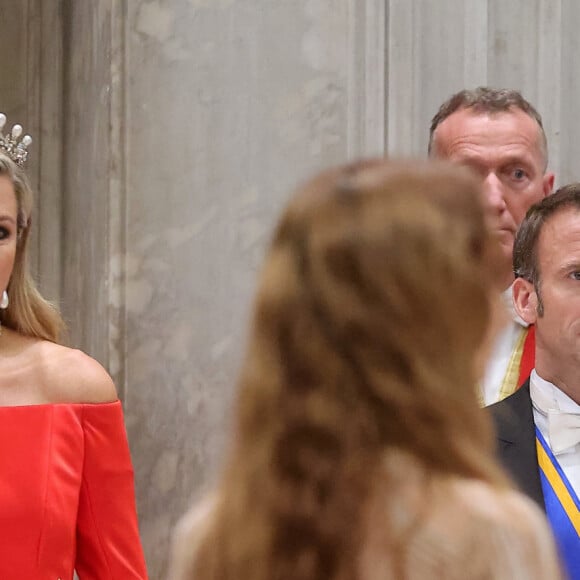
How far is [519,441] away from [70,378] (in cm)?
88

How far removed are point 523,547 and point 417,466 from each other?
112 millimetres

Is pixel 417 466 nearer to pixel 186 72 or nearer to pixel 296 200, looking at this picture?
pixel 296 200

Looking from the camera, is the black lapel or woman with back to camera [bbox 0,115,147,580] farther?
woman with back to camera [bbox 0,115,147,580]

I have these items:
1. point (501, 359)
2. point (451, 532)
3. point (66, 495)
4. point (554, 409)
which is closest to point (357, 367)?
point (451, 532)

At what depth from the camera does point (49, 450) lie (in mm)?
2438

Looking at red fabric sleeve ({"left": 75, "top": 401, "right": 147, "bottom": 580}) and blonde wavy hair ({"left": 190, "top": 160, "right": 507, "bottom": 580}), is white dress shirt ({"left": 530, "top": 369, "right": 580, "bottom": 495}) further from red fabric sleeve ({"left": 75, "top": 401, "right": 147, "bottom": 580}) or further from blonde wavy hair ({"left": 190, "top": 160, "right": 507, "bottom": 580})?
blonde wavy hair ({"left": 190, "top": 160, "right": 507, "bottom": 580})

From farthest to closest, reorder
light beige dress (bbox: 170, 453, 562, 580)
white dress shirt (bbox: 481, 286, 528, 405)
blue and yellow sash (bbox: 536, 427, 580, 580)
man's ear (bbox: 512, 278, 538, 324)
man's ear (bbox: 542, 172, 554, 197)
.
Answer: man's ear (bbox: 542, 172, 554, 197) < white dress shirt (bbox: 481, 286, 528, 405) < man's ear (bbox: 512, 278, 538, 324) < blue and yellow sash (bbox: 536, 427, 580, 580) < light beige dress (bbox: 170, 453, 562, 580)

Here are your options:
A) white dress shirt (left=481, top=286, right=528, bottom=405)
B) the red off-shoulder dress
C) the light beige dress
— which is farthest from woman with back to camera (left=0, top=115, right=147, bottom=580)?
the light beige dress

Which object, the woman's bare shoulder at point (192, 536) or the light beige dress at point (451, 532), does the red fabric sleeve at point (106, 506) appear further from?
the light beige dress at point (451, 532)

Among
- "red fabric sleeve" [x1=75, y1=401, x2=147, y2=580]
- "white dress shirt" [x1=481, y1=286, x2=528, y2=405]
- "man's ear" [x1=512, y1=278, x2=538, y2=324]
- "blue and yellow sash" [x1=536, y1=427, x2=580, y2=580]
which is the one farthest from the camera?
"white dress shirt" [x1=481, y1=286, x2=528, y2=405]

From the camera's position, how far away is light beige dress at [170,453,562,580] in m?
1.07

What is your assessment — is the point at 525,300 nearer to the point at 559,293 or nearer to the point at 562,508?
the point at 559,293

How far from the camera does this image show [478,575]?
1.07m

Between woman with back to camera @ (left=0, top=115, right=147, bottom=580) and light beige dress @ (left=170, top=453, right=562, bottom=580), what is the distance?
1.42 meters
